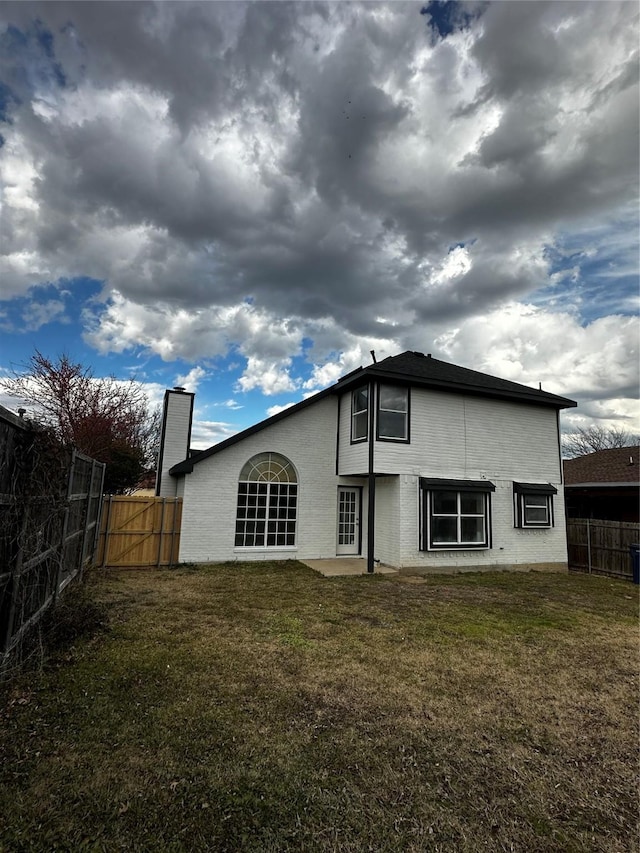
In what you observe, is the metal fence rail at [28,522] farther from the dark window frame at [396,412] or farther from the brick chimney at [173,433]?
the dark window frame at [396,412]

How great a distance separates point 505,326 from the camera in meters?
15.1

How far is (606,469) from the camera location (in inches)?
683

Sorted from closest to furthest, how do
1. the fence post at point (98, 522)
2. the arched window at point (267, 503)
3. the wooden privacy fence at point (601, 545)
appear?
the fence post at point (98, 522)
the arched window at point (267, 503)
the wooden privacy fence at point (601, 545)

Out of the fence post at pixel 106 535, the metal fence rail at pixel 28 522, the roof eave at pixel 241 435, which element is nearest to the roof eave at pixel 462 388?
the roof eave at pixel 241 435

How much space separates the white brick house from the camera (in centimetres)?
1148

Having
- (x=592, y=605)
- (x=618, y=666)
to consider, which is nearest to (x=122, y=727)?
(x=618, y=666)

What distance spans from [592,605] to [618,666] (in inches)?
158

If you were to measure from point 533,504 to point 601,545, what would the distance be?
2517mm

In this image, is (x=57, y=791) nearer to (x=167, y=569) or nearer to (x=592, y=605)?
(x=167, y=569)

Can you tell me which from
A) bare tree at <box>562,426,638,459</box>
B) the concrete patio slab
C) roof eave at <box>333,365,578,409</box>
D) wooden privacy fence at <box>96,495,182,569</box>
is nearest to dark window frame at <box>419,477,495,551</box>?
the concrete patio slab

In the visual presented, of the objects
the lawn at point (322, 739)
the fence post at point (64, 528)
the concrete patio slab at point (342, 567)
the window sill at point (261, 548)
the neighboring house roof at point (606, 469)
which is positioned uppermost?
the neighboring house roof at point (606, 469)

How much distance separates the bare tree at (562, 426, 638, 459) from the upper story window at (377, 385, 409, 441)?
36271 mm

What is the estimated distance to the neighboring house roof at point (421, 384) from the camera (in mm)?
11461

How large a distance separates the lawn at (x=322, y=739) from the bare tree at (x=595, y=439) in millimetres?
42322
